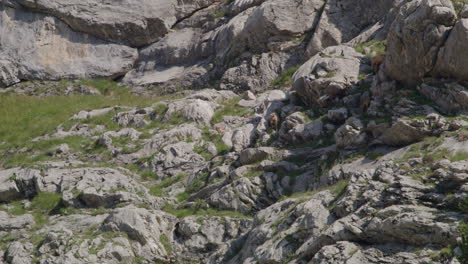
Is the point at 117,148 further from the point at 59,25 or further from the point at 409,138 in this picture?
the point at 59,25

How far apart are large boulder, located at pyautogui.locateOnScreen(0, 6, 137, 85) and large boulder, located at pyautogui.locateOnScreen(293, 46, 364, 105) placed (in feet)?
57.2

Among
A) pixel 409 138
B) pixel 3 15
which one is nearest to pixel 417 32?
pixel 409 138

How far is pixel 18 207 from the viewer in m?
21.9

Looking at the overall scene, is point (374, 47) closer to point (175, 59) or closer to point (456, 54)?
point (456, 54)

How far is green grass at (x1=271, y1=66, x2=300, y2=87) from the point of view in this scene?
100 ft

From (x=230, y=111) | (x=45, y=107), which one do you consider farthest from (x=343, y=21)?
(x=45, y=107)

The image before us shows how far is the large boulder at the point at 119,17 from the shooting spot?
3866 cm

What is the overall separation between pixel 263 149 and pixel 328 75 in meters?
4.51

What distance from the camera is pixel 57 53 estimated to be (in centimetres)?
3875

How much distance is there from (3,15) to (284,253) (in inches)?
1279

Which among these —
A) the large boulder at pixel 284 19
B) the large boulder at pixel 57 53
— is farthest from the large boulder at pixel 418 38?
the large boulder at pixel 57 53

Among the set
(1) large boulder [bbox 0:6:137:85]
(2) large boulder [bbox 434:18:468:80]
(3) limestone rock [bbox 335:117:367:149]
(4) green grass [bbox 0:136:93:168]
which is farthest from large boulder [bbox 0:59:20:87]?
(2) large boulder [bbox 434:18:468:80]

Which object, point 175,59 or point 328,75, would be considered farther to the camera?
point 175,59

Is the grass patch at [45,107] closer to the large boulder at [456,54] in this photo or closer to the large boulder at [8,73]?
the large boulder at [8,73]
